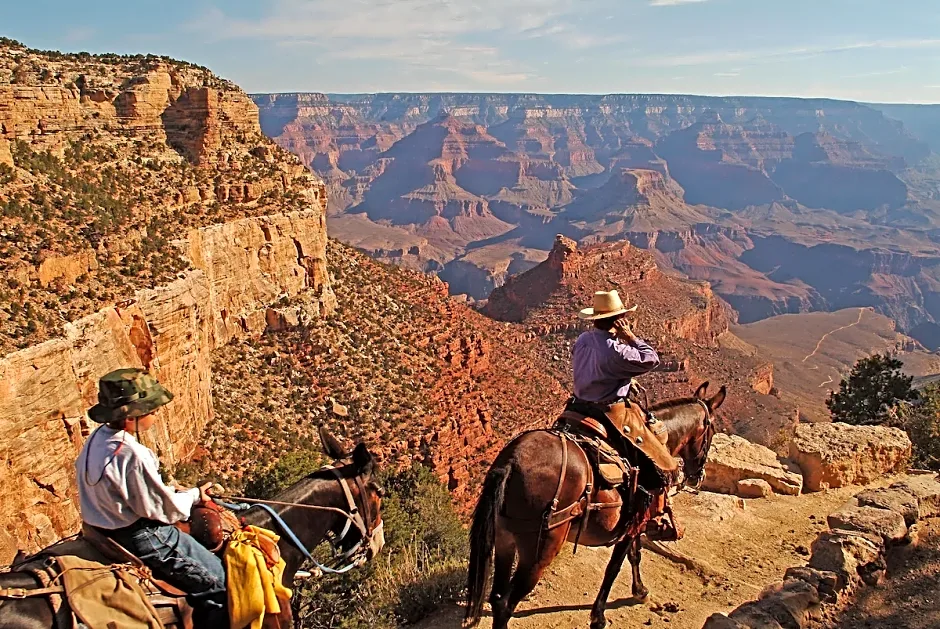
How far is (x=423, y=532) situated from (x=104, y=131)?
2028 cm

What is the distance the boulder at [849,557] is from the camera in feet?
25.5

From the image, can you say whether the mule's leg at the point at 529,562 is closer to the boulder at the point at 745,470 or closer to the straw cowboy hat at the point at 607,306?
the straw cowboy hat at the point at 607,306

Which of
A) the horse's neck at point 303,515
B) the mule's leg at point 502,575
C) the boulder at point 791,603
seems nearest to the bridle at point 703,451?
the boulder at point 791,603

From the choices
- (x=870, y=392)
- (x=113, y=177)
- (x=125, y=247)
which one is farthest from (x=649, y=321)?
(x=125, y=247)

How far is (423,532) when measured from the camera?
12.8 meters

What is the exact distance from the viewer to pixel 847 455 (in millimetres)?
13727

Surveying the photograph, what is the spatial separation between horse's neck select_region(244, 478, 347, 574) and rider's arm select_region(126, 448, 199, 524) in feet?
3.35

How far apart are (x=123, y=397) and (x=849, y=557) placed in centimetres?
802

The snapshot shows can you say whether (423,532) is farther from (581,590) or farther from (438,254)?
(438,254)

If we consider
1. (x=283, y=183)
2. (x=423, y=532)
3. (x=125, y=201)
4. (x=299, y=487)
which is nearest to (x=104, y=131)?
(x=125, y=201)

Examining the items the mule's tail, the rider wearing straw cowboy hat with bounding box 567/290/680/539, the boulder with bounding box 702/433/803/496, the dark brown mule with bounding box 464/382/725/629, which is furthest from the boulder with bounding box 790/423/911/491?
the mule's tail

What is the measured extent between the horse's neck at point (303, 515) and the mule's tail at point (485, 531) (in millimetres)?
1489

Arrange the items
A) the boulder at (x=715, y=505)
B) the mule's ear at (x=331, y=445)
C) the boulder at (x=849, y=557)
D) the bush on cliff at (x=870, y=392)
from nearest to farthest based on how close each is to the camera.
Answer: the mule's ear at (x=331, y=445) → the boulder at (x=849, y=557) → the boulder at (x=715, y=505) → the bush on cliff at (x=870, y=392)

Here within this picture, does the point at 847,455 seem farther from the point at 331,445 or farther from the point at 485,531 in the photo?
the point at 331,445
